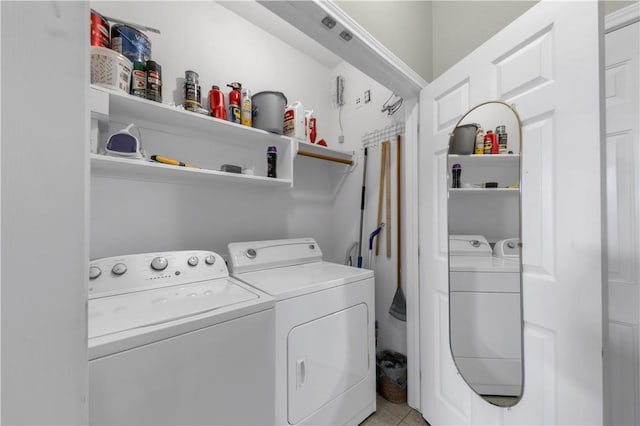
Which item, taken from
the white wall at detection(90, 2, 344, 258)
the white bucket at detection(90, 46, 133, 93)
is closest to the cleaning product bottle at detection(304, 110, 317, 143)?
the white wall at detection(90, 2, 344, 258)

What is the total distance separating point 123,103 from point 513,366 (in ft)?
7.62

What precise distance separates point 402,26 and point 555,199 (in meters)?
1.29

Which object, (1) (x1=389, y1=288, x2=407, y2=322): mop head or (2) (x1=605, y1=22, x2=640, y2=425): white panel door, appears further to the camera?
(1) (x1=389, y1=288, x2=407, y2=322): mop head

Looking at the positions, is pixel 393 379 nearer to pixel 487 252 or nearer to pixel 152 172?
pixel 487 252

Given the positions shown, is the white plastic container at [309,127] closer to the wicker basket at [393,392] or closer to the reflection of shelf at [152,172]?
the reflection of shelf at [152,172]

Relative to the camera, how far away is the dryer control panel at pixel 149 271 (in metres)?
Answer: 1.16

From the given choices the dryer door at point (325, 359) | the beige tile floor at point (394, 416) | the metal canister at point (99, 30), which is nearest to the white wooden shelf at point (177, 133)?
the metal canister at point (99, 30)

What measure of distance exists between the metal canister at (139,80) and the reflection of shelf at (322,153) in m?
1.00

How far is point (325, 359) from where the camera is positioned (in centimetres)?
136

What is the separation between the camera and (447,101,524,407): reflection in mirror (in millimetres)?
1094

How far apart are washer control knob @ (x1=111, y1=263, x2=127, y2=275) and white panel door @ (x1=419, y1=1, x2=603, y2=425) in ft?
6.14

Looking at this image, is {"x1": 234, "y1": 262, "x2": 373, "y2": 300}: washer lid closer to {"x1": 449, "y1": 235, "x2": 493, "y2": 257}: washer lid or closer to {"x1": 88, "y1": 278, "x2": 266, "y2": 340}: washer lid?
{"x1": 88, "y1": 278, "x2": 266, "y2": 340}: washer lid

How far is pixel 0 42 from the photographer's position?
0.23 metres

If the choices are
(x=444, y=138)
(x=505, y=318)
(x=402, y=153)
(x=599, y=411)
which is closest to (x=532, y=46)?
(x=444, y=138)
